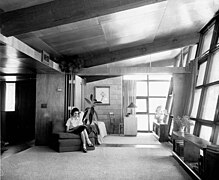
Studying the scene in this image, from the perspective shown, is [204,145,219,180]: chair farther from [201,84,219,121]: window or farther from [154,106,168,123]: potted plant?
[154,106,168,123]: potted plant

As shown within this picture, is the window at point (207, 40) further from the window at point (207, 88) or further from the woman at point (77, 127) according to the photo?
the woman at point (77, 127)

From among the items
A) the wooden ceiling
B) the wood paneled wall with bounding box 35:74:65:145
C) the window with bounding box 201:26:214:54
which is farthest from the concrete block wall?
the window with bounding box 201:26:214:54

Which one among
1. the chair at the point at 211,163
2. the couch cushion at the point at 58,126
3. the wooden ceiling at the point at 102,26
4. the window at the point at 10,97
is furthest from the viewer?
the window at the point at 10,97

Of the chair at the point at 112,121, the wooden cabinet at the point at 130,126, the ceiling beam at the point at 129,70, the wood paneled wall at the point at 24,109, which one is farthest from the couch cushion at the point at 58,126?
the chair at the point at 112,121

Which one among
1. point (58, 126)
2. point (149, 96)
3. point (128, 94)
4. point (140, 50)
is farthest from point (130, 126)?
point (58, 126)

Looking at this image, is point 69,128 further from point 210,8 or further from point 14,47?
point 210,8

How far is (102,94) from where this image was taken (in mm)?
9648

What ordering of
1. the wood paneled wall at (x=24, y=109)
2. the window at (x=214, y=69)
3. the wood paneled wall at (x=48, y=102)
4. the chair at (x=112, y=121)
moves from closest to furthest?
the window at (x=214, y=69) < the wood paneled wall at (x=48, y=102) < the wood paneled wall at (x=24, y=109) < the chair at (x=112, y=121)

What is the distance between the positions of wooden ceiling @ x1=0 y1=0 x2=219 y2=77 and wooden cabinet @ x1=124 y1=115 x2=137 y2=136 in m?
2.65

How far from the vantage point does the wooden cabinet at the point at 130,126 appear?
8.48 meters

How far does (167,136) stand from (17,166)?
4.85m

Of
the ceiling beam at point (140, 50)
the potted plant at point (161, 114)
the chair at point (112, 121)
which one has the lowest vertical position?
the chair at point (112, 121)

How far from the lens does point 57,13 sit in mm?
3229

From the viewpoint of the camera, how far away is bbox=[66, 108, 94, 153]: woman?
18.3ft
